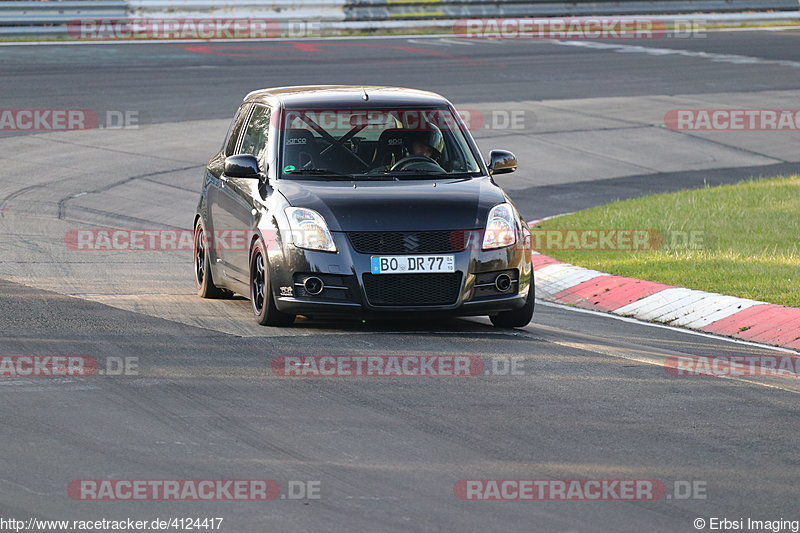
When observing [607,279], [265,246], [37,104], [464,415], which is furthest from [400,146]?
[37,104]

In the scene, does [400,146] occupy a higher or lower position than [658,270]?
higher

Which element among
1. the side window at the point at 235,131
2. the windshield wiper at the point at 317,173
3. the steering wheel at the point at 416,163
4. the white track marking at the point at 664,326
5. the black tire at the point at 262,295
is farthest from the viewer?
the side window at the point at 235,131

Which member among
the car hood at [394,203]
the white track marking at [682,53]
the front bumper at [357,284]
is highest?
the car hood at [394,203]

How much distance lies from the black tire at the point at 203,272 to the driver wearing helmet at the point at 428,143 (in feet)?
6.56

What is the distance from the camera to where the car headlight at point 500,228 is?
9836 mm

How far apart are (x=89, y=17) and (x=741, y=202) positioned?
20.0 meters

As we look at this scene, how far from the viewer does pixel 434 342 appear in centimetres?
951

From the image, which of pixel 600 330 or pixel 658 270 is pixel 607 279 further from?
pixel 600 330

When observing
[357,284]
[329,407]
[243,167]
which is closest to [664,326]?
[357,284]

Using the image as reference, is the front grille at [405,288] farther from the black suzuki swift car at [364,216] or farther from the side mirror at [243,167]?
the side mirror at [243,167]

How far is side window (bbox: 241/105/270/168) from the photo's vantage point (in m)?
10.9

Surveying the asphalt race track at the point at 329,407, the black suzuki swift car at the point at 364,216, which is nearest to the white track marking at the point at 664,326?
the asphalt race track at the point at 329,407

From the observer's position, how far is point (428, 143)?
35.7 ft

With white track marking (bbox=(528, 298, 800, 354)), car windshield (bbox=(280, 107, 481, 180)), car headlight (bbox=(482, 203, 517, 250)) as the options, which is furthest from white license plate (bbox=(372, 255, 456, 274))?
white track marking (bbox=(528, 298, 800, 354))
